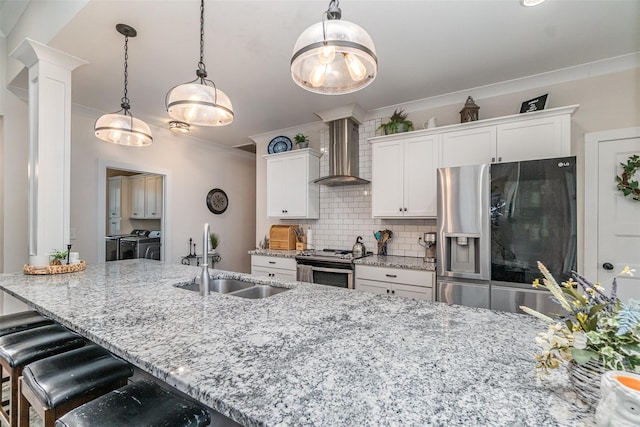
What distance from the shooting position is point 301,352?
918mm

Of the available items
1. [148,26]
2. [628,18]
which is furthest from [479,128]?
[148,26]

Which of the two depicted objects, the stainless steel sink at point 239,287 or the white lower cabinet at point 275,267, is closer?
the stainless steel sink at point 239,287

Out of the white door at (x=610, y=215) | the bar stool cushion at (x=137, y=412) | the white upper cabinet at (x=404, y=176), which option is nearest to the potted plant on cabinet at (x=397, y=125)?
the white upper cabinet at (x=404, y=176)

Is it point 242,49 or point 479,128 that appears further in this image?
point 479,128

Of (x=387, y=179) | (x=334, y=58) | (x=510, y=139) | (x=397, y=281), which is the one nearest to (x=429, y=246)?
(x=397, y=281)

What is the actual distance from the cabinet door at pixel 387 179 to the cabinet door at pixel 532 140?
3.10 ft

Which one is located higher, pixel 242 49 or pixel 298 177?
pixel 242 49

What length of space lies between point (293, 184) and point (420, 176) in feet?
5.55

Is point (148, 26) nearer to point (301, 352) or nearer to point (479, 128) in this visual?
point (301, 352)

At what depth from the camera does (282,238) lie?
404 cm

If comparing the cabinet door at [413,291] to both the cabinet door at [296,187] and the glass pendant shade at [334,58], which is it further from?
the glass pendant shade at [334,58]

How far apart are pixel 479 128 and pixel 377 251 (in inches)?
67.8

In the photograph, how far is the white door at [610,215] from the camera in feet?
7.85

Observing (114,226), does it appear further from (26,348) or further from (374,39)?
(374,39)
